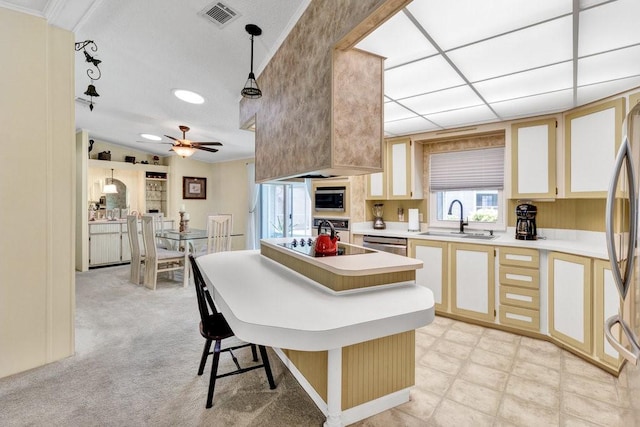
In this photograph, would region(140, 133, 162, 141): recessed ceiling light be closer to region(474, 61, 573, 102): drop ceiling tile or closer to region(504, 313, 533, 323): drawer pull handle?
region(474, 61, 573, 102): drop ceiling tile

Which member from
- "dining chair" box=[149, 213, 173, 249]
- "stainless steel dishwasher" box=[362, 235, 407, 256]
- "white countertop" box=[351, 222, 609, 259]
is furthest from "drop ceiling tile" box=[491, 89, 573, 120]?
"dining chair" box=[149, 213, 173, 249]

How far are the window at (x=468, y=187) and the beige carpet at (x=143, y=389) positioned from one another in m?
2.82

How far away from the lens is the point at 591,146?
8.52ft

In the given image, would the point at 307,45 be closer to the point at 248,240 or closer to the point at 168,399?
the point at 168,399

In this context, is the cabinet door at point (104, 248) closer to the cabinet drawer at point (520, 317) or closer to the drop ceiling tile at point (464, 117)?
the drop ceiling tile at point (464, 117)

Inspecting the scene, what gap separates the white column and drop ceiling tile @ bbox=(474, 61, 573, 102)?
7.24ft

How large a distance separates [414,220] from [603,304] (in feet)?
6.78

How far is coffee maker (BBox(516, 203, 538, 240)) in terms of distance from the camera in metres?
3.12

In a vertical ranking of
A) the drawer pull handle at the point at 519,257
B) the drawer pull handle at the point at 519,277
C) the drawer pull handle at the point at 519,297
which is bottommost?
the drawer pull handle at the point at 519,297

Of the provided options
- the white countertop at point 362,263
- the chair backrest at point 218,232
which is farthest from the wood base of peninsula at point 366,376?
the chair backrest at point 218,232

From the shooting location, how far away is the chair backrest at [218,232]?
452 cm

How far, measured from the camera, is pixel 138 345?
2.71 meters

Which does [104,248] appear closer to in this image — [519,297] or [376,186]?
[376,186]

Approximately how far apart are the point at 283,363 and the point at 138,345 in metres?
1.38
